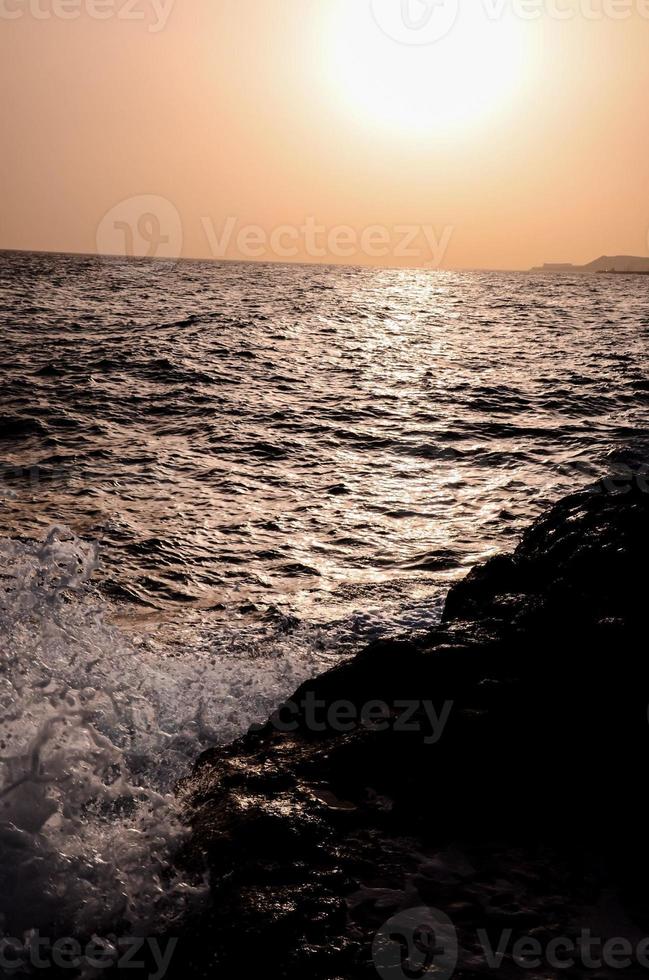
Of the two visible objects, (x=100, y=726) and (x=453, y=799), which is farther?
(x=100, y=726)

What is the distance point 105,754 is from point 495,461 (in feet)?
32.1

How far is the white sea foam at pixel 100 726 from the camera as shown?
3.48m

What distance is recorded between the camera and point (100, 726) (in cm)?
506

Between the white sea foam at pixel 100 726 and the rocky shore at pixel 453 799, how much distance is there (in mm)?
308

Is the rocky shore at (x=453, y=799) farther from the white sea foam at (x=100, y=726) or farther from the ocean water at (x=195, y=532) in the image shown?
the ocean water at (x=195, y=532)

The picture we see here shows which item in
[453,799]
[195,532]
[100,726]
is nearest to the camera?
[453,799]

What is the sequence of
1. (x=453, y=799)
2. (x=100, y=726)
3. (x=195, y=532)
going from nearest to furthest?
1. (x=453, y=799)
2. (x=100, y=726)
3. (x=195, y=532)

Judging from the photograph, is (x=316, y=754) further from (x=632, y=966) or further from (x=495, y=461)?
(x=495, y=461)

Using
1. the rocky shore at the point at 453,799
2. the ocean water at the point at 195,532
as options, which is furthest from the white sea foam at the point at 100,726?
the rocky shore at the point at 453,799

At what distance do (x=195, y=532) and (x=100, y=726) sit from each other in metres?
4.58

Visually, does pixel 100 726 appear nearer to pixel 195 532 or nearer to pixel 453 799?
pixel 453 799

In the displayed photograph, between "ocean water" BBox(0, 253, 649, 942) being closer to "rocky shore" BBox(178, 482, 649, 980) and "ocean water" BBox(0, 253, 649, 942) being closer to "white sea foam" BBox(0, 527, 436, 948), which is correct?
"white sea foam" BBox(0, 527, 436, 948)

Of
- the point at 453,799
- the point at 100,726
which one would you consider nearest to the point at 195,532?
the point at 100,726

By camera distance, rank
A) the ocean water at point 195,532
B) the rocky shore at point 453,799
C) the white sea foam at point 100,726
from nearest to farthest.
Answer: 1. the rocky shore at point 453,799
2. the white sea foam at point 100,726
3. the ocean water at point 195,532
